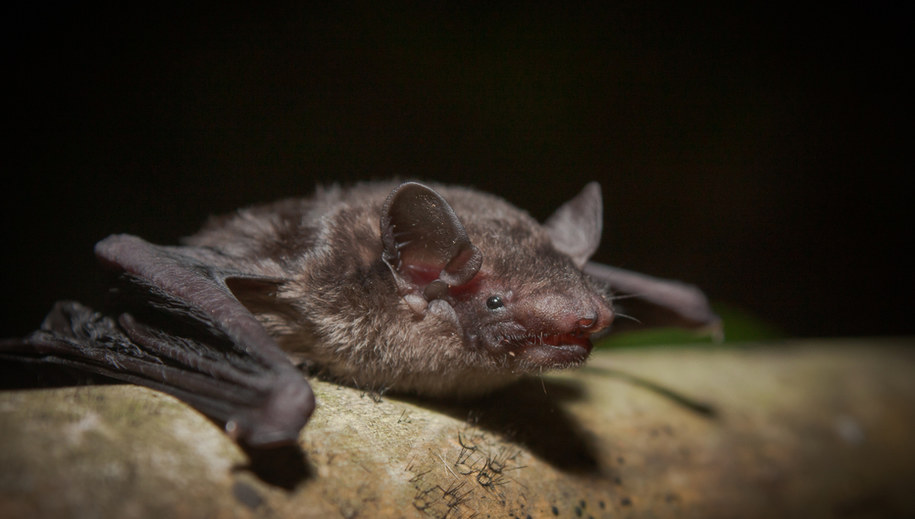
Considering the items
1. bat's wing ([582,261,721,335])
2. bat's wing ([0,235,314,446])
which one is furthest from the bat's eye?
bat's wing ([582,261,721,335])

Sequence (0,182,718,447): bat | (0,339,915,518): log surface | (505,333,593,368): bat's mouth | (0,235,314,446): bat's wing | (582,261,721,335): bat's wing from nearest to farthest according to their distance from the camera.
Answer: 1. (0,339,915,518): log surface
2. (0,235,314,446): bat's wing
3. (0,182,718,447): bat
4. (505,333,593,368): bat's mouth
5. (582,261,721,335): bat's wing

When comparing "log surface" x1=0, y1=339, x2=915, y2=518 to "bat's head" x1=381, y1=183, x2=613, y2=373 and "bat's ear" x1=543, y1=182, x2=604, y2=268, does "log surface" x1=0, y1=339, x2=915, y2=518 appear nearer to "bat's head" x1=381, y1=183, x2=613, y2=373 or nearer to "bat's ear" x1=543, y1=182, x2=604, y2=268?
"bat's head" x1=381, y1=183, x2=613, y2=373

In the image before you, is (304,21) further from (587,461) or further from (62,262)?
(587,461)

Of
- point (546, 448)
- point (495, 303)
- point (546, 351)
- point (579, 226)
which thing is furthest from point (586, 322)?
point (579, 226)

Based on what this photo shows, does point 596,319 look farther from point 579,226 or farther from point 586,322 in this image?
point 579,226

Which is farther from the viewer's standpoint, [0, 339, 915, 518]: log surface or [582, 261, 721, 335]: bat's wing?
[582, 261, 721, 335]: bat's wing

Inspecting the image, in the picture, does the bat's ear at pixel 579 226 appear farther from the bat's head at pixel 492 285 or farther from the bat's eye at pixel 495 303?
the bat's eye at pixel 495 303

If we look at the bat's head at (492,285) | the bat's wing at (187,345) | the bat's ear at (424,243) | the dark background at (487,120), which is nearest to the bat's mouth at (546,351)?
the bat's head at (492,285)
